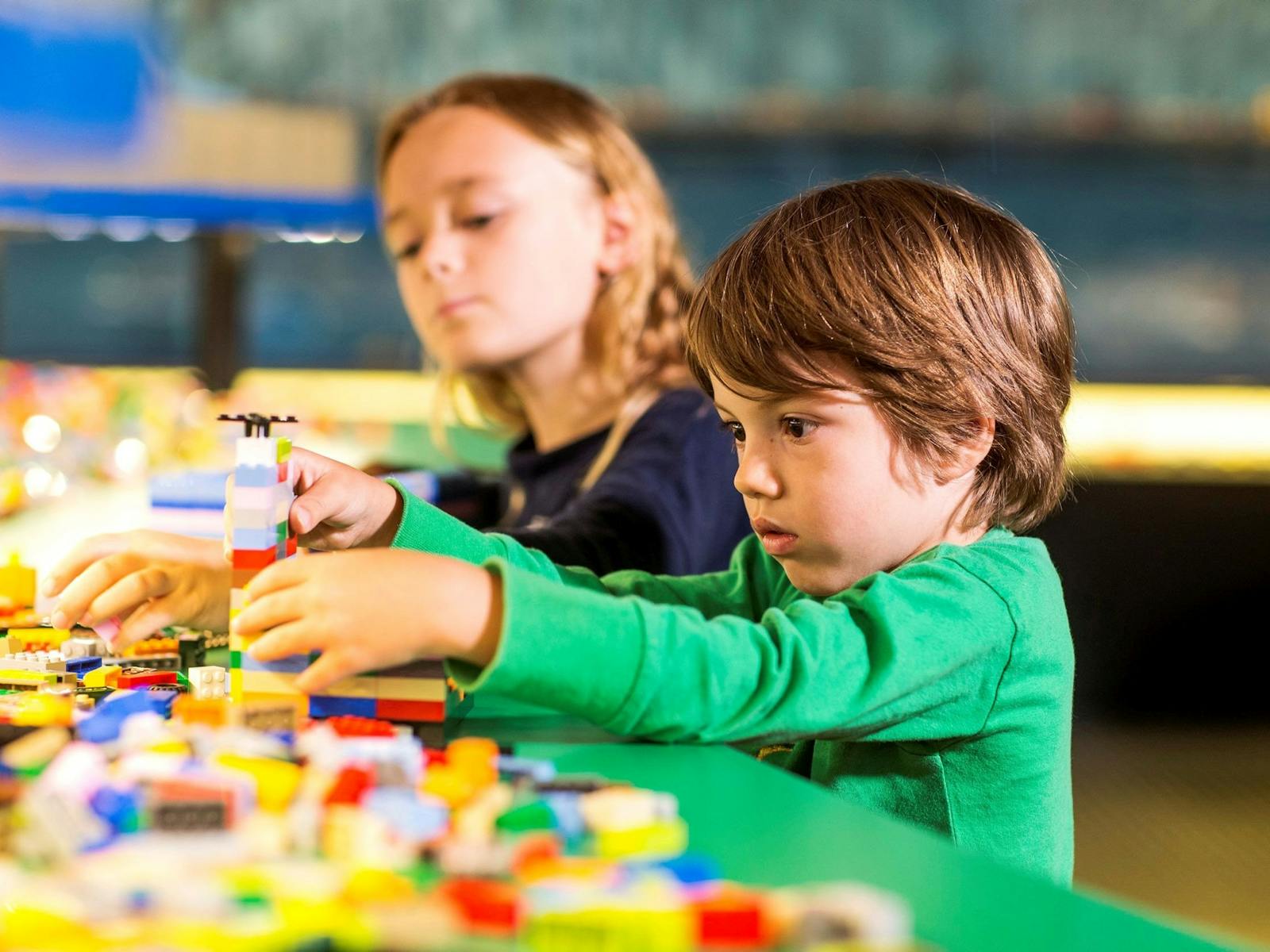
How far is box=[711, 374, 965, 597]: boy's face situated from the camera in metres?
0.85

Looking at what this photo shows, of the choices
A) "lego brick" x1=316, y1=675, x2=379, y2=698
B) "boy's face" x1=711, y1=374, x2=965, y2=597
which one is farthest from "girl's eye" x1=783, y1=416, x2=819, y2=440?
"lego brick" x1=316, y1=675, x2=379, y2=698

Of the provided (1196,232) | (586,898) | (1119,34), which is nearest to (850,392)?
(586,898)

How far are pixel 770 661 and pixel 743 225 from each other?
0.78 m

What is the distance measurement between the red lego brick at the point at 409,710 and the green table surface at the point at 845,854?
0.02 meters

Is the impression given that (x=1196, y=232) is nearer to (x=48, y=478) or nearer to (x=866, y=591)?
(x=48, y=478)

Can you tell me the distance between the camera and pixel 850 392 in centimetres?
85

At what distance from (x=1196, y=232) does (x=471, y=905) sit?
4.32 m

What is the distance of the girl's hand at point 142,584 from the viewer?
2.88ft

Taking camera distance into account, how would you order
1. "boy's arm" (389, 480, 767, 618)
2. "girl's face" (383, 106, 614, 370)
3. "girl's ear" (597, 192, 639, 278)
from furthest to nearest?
"girl's ear" (597, 192, 639, 278) → "girl's face" (383, 106, 614, 370) → "boy's arm" (389, 480, 767, 618)

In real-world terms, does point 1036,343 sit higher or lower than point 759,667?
higher

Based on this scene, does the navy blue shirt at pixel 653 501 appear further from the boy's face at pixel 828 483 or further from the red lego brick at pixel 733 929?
the red lego brick at pixel 733 929

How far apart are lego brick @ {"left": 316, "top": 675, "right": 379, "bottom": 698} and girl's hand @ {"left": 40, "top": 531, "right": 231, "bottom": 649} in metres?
0.15

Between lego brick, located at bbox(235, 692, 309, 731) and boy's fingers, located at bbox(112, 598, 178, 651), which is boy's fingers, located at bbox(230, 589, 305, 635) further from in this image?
boy's fingers, located at bbox(112, 598, 178, 651)

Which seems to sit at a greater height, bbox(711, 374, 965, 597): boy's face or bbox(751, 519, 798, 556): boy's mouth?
bbox(711, 374, 965, 597): boy's face
